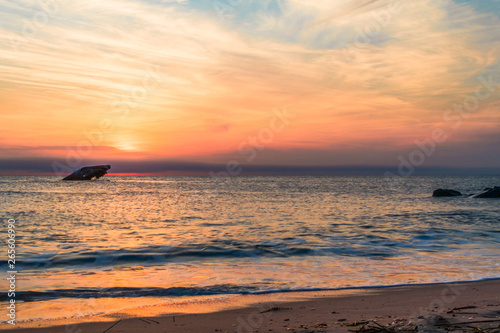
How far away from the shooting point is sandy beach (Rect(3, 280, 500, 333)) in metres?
6.52

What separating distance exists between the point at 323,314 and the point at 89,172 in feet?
506

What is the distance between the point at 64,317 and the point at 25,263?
723 cm

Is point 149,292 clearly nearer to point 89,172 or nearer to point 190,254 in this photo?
point 190,254

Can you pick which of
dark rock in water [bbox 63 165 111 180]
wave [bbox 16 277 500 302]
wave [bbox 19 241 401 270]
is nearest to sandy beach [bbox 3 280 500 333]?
wave [bbox 16 277 500 302]

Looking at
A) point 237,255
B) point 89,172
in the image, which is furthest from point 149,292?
point 89,172

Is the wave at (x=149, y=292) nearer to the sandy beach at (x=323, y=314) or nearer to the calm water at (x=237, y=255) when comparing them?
the calm water at (x=237, y=255)

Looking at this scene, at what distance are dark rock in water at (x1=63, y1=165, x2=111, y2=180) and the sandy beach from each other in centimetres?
15119

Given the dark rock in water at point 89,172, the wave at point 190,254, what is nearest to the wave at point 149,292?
the wave at point 190,254

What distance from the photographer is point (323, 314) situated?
24.7ft

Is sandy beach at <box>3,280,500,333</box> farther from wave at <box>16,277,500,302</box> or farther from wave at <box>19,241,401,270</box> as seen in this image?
wave at <box>19,241,401,270</box>

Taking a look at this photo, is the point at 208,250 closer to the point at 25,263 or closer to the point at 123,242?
the point at 123,242

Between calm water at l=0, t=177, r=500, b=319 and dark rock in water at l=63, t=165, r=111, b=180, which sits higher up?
dark rock in water at l=63, t=165, r=111, b=180

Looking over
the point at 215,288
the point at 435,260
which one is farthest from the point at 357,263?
the point at 215,288

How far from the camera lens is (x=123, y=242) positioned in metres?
18.7
